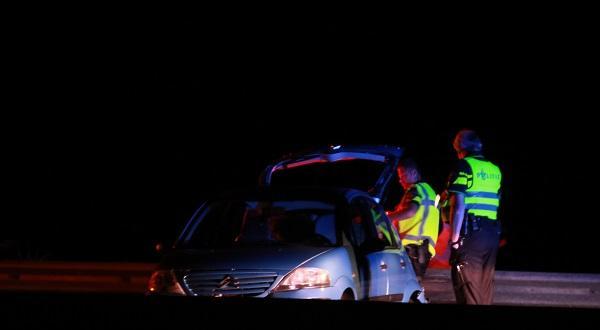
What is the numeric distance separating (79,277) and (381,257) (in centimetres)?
421

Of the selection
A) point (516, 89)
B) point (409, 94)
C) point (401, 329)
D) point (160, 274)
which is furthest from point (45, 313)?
point (516, 89)

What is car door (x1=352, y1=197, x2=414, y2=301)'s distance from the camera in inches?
342

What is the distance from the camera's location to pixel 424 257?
33.9 ft

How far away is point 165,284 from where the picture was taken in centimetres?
826

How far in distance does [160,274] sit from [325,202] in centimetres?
158

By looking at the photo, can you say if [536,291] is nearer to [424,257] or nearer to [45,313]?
[424,257]

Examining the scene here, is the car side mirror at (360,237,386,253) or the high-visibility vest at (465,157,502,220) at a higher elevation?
the high-visibility vest at (465,157,502,220)

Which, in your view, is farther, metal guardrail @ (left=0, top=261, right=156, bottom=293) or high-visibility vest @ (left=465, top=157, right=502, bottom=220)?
metal guardrail @ (left=0, top=261, right=156, bottom=293)

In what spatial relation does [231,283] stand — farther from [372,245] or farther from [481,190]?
[481,190]

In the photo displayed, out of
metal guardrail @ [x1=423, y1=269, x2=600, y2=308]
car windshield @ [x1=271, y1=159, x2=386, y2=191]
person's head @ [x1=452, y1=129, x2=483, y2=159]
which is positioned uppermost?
person's head @ [x1=452, y1=129, x2=483, y2=159]

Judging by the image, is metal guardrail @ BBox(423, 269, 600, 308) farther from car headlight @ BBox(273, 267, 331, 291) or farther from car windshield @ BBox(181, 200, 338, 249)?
car headlight @ BBox(273, 267, 331, 291)

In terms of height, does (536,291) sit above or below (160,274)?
below

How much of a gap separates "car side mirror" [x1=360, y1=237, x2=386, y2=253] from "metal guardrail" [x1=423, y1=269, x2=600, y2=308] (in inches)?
82.0

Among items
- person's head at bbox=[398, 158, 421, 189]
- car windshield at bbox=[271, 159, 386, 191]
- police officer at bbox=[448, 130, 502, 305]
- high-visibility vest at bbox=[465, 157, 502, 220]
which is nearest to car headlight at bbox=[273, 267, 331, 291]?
police officer at bbox=[448, 130, 502, 305]
